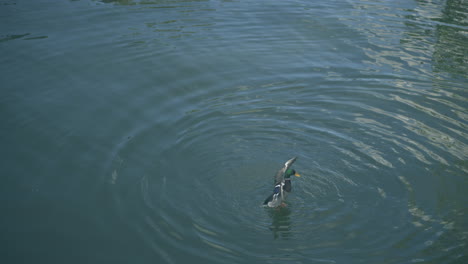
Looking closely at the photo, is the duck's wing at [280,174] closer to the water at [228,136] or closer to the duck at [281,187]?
the duck at [281,187]

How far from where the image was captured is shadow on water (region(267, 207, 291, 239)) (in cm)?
939

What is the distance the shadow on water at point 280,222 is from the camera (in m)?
9.39

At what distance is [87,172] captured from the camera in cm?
1129

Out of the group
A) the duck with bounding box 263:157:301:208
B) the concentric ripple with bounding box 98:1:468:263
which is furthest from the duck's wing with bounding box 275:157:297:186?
the concentric ripple with bounding box 98:1:468:263

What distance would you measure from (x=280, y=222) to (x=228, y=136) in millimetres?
3451

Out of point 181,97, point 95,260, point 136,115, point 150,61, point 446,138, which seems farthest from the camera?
point 150,61

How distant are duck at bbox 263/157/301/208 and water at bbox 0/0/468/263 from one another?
25cm

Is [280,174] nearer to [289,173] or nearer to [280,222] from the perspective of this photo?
[289,173]

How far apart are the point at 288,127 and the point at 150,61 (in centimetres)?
624

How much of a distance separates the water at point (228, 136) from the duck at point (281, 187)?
0.25m

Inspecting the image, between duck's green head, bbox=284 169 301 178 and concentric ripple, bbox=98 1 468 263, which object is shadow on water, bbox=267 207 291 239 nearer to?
concentric ripple, bbox=98 1 468 263

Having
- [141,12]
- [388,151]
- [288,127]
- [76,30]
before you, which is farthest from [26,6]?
[388,151]

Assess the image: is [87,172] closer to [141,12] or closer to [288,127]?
[288,127]

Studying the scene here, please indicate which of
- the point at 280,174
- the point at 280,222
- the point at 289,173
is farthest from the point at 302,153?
the point at 280,222
